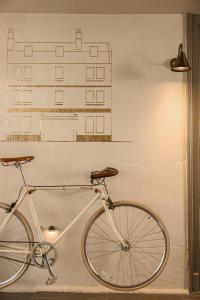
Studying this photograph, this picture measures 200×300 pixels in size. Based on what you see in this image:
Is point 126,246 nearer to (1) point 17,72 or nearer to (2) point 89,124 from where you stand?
Answer: (2) point 89,124

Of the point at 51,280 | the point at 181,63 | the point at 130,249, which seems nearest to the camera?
the point at 181,63

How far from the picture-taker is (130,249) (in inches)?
123

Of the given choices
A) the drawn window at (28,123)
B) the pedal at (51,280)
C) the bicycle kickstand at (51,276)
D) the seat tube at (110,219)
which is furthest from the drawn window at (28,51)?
the pedal at (51,280)

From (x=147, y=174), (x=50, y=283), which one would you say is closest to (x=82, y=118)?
(x=147, y=174)

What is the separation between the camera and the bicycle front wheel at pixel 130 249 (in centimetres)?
312

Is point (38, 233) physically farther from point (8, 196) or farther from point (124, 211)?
point (124, 211)

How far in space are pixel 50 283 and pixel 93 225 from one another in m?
0.59

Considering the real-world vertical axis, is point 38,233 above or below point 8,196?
below

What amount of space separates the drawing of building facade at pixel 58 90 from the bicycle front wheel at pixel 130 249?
707 mm

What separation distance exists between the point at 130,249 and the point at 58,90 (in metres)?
1.50

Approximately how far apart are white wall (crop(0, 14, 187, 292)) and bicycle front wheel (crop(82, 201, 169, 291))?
12cm

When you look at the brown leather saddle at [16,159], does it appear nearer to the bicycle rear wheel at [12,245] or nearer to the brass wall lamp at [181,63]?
the bicycle rear wheel at [12,245]

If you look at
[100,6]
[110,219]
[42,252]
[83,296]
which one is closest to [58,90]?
[100,6]

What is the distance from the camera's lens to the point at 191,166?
3086 mm
